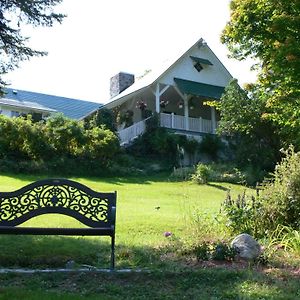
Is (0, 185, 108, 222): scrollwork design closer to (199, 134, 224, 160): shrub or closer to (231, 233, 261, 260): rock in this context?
(231, 233, 261, 260): rock

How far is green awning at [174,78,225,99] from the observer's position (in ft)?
90.1

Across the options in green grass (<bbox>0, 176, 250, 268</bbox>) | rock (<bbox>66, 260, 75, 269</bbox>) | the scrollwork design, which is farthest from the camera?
the scrollwork design

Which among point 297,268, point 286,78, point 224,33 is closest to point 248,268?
point 297,268

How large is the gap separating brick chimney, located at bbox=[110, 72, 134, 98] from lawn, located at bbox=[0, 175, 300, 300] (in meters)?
25.8

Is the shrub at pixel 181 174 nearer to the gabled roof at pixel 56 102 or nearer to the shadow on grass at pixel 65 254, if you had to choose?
the shadow on grass at pixel 65 254

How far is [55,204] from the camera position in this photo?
20.5 feet

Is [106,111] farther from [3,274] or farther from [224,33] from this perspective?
[3,274]

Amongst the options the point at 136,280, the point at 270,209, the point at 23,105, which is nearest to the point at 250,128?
the point at 270,209

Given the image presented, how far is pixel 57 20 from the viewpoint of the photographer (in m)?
10.1

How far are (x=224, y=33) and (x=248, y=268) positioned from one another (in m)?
9.17

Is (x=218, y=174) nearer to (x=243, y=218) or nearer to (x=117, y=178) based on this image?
(x=117, y=178)

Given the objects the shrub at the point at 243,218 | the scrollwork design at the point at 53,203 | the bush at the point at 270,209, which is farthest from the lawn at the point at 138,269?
the scrollwork design at the point at 53,203

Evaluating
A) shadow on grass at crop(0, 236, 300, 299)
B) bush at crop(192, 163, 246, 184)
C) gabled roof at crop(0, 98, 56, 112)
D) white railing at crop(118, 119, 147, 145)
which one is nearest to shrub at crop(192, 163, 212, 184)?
bush at crop(192, 163, 246, 184)

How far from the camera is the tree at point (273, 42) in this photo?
33.3 feet
